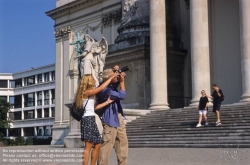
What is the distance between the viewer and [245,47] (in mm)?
23391

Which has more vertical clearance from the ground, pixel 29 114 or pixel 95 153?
pixel 95 153

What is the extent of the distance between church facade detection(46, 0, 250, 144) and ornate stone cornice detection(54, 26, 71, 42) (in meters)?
13.8

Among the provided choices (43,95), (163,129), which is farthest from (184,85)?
(43,95)

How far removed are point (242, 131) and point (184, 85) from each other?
13.4 metres

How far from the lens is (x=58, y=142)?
42.5m

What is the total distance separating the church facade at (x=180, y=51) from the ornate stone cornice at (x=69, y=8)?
1170cm

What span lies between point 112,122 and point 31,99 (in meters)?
77.0

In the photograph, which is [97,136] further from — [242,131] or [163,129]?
[163,129]

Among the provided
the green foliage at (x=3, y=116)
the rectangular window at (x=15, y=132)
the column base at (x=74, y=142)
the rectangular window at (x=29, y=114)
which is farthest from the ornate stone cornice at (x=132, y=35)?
the rectangular window at (x=15, y=132)

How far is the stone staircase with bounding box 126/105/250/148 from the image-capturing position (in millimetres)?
18234

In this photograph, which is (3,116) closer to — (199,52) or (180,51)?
(180,51)

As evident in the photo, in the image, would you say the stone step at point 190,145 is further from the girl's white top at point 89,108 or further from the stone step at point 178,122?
the girl's white top at point 89,108

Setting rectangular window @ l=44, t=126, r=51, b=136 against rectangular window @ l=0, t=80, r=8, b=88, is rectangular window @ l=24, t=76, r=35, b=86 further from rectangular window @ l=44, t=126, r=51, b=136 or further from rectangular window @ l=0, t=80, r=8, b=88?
rectangular window @ l=44, t=126, r=51, b=136

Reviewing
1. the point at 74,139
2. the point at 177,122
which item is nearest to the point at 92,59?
the point at 74,139
